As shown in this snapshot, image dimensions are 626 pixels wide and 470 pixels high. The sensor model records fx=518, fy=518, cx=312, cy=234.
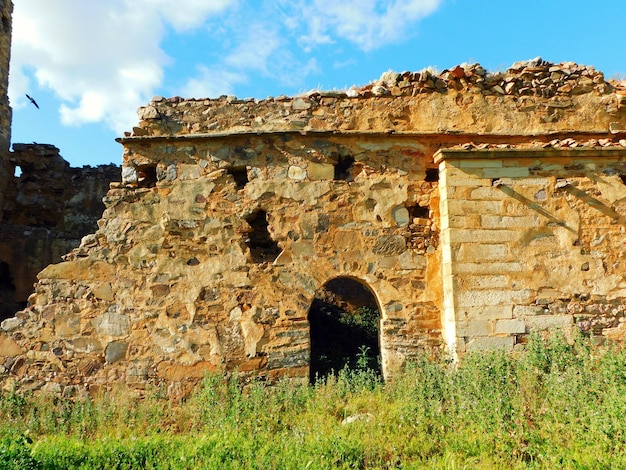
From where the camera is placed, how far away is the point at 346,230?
257 inches

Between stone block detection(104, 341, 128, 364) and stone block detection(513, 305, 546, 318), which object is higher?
stone block detection(513, 305, 546, 318)

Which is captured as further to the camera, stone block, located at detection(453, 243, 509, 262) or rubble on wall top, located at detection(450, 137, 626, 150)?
rubble on wall top, located at detection(450, 137, 626, 150)

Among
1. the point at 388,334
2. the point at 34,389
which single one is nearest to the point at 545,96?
the point at 388,334

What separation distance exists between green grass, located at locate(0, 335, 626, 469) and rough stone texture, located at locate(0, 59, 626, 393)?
0.47m

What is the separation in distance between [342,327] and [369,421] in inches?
160

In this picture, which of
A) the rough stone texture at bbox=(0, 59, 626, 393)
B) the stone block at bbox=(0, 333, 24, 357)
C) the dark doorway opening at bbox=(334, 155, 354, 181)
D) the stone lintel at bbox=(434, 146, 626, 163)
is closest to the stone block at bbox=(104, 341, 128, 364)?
the rough stone texture at bbox=(0, 59, 626, 393)

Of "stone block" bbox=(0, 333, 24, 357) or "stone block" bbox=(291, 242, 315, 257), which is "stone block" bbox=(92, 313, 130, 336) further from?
"stone block" bbox=(291, 242, 315, 257)

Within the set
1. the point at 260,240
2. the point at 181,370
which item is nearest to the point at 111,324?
the point at 181,370

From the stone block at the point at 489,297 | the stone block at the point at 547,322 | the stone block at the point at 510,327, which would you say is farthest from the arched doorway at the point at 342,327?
the stone block at the point at 547,322

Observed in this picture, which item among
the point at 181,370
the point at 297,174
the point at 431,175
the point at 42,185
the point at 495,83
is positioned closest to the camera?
the point at 181,370

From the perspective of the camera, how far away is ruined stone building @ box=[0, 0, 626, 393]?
613cm

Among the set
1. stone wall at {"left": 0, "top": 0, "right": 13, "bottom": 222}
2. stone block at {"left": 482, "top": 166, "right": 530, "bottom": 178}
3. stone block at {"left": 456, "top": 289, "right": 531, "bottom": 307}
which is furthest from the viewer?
stone wall at {"left": 0, "top": 0, "right": 13, "bottom": 222}

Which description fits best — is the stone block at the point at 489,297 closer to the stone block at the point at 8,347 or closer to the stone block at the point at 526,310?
the stone block at the point at 526,310

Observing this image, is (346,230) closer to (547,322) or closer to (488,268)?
(488,268)
